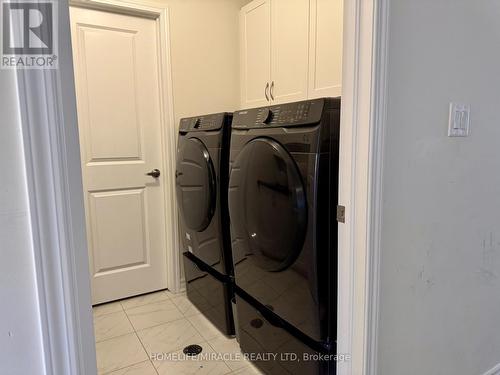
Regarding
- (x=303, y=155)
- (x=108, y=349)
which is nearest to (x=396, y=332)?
(x=303, y=155)

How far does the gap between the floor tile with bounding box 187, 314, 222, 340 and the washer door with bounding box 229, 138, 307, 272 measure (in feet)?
2.58

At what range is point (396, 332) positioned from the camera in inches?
47.8

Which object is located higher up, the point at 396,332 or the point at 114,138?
the point at 114,138

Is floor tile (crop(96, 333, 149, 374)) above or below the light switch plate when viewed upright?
below

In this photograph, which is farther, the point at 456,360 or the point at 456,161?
the point at 456,360

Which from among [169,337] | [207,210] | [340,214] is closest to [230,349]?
[169,337]

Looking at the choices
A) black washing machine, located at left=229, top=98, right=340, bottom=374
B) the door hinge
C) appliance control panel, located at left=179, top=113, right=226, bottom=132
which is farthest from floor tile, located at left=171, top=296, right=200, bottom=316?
the door hinge

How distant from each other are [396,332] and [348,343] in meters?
0.19

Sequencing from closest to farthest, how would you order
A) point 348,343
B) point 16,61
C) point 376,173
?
point 16,61 < point 376,173 < point 348,343

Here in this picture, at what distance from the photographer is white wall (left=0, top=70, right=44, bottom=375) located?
2.01ft

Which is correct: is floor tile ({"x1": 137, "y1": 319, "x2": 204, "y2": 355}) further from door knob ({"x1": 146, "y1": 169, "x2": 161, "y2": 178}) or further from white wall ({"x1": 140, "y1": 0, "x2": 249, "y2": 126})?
white wall ({"x1": 140, "y1": 0, "x2": 249, "y2": 126})

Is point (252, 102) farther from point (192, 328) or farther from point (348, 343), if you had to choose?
point (348, 343)

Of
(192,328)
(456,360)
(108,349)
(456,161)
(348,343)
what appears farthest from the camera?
(192,328)

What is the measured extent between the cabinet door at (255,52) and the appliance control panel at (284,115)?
0.79 m
